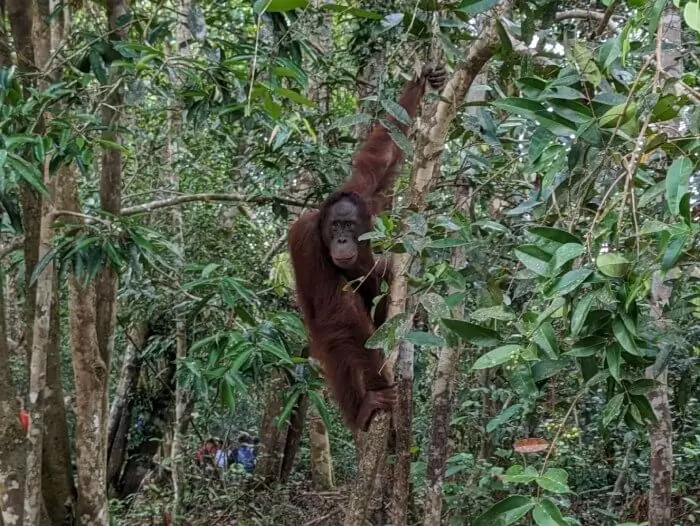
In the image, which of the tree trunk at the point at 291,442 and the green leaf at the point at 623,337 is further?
the tree trunk at the point at 291,442

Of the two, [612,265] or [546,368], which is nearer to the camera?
[612,265]

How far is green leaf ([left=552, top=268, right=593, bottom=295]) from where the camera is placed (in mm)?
1285

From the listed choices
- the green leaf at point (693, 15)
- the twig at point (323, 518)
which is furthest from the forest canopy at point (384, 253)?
the twig at point (323, 518)

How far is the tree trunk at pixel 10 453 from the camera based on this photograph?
3.38 meters

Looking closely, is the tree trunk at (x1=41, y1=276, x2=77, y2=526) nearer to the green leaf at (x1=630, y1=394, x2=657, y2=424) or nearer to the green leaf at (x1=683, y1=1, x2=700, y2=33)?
the green leaf at (x1=630, y1=394, x2=657, y2=424)

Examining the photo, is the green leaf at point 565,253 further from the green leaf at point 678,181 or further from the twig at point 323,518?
the twig at point 323,518

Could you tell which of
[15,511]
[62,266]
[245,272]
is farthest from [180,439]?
[62,266]

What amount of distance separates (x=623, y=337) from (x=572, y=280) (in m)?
0.17

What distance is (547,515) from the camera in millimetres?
1287

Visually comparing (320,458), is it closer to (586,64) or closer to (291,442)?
(291,442)

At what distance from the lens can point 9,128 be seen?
2781 millimetres

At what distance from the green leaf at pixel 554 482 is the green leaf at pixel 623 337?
0.27m

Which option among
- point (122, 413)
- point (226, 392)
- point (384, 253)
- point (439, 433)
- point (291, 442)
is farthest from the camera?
point (122, 413)

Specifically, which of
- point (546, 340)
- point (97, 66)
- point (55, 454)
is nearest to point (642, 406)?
point (546, 340)
